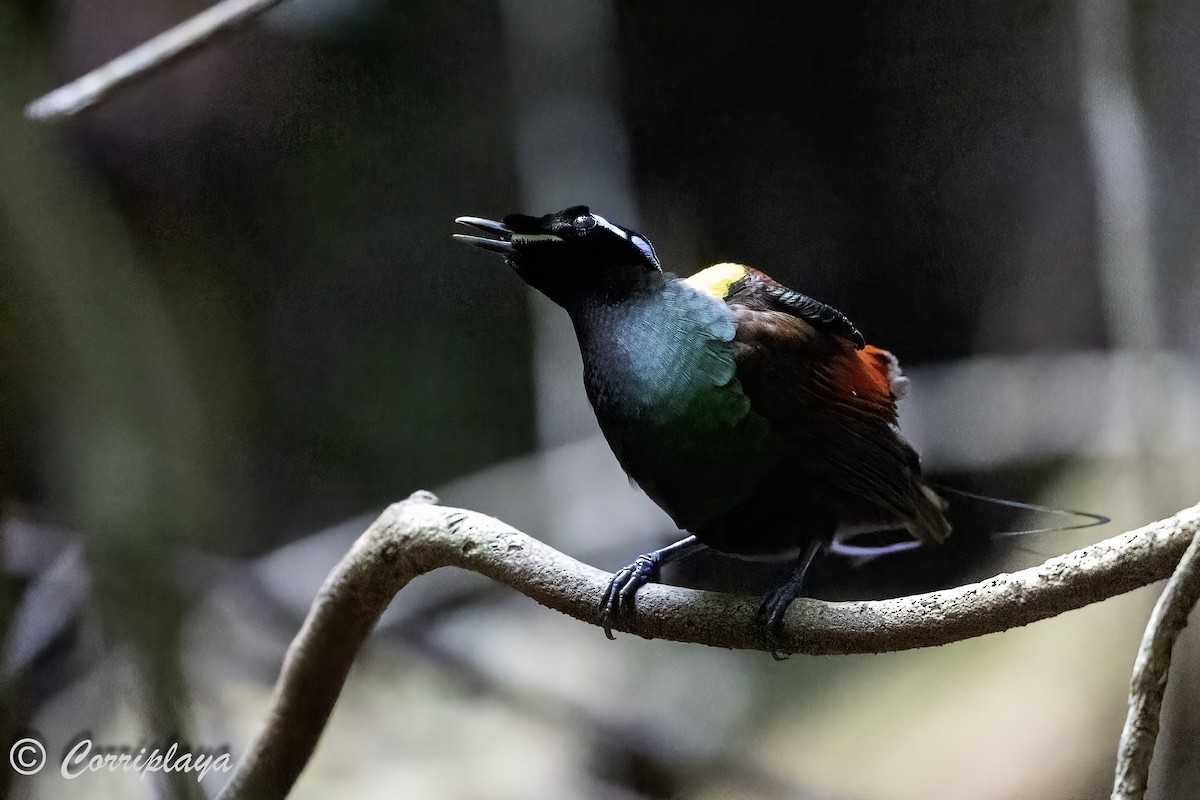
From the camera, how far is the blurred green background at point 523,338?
110 cm

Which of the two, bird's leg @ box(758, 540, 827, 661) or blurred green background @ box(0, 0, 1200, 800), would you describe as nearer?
bird's leg @ box(758, 540, 827, 661)

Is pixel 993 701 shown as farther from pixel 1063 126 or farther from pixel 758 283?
pixel 1063 126

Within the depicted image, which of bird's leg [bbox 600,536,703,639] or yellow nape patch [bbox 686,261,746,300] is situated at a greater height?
yellow nape patch [bbox 686,261,746,300]

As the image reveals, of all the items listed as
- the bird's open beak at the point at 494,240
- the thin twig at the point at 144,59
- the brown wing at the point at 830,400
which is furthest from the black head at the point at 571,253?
the thin twig at the point at 144,59

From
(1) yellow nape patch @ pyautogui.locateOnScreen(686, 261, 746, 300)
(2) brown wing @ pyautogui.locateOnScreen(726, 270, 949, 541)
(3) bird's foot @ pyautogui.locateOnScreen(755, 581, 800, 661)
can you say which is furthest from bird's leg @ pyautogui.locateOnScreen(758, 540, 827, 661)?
(1) yellow nape patch @ pyautogui.locateOnScreen(686, 261, 746, 300)

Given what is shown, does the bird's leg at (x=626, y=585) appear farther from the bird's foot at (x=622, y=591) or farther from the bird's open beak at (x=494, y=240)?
the bird's open beak at (x=494, y=240)

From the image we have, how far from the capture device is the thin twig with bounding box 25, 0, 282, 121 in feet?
4.14

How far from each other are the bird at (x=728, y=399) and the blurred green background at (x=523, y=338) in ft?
0.27

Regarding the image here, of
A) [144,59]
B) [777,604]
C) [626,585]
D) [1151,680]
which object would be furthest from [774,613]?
[144,59]

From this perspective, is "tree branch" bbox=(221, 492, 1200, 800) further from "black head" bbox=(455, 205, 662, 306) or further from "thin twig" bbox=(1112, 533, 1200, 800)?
"black head" bbox=(455, 205, 662, 306)

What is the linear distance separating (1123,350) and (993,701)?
0.44 metres

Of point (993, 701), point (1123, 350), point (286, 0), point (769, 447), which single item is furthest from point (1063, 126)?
point (286, 0)

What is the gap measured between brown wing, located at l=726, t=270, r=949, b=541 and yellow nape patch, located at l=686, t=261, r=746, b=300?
1cm

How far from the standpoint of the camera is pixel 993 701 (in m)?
1.12
